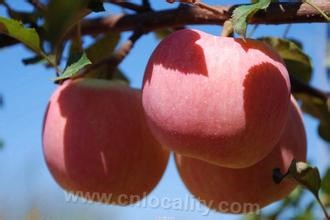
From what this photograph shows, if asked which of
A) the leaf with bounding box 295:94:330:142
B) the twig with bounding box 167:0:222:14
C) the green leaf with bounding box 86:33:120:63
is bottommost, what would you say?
the leaf with bounding box 295:94:330:142

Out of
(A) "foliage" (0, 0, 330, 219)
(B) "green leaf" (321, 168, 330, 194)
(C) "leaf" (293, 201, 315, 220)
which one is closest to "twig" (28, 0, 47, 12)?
(A) "foliage" (0, 0, 330, 219)

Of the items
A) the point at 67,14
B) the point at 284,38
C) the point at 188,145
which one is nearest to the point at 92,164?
the point at 188,145

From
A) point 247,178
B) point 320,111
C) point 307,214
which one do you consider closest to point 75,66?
point 247,178

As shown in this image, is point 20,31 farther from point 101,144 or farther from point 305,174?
point 305,174

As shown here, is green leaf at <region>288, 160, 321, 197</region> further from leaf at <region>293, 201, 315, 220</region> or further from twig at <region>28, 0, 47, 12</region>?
leaf at <region>293, 201, 315, 220</region>

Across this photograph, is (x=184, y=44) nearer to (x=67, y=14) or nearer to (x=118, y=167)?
(x=118, y=167)

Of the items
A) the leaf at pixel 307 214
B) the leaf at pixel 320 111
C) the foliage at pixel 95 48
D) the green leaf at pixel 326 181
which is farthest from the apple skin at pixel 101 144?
the leaf at pixel 307 214
